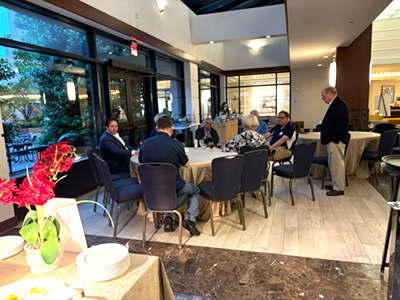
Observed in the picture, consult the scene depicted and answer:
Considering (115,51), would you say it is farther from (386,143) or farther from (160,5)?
(386,143)

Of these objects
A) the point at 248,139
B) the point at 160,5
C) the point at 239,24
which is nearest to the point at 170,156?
the point at 248,139

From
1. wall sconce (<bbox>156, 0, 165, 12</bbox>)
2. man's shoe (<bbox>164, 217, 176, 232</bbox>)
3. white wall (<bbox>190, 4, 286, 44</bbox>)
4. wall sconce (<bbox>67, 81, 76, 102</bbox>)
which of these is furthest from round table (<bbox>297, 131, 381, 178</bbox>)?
wall sconce (<bbox>156, 0, 165, 12</bbox>)

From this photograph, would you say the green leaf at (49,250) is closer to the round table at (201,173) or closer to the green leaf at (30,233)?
the green leaf at (30,233)

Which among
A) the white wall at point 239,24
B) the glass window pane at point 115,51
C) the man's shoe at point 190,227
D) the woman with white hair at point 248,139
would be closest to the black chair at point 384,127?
the white wall at point 239,24

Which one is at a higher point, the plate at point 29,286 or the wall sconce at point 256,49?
the wall sconce at point 256,49

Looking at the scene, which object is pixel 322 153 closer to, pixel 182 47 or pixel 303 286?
pixel 303 286

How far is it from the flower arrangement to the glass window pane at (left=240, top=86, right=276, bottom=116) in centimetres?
1483

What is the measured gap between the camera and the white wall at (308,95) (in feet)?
47.4

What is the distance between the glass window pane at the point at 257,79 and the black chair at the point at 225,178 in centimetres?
1283

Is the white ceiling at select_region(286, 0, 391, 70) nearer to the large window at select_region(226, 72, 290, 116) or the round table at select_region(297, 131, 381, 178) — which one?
the round table at select_region(297, 131, 381, 178)

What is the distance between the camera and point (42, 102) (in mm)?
4430

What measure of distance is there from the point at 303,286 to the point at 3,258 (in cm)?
217

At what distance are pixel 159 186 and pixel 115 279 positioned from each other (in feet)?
5.59

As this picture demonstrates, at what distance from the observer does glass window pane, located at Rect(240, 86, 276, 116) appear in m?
15.2
